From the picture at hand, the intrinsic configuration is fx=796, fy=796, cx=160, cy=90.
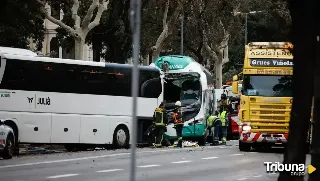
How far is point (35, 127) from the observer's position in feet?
89.8

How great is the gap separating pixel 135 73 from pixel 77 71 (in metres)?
20.5

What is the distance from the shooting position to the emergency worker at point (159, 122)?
30.5m

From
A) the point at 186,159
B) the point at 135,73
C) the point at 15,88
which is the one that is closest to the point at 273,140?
the point at 186,159

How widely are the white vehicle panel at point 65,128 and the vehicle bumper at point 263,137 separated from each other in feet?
19.9

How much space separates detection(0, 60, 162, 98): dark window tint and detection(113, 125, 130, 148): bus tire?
1.36m

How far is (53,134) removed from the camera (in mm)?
28062

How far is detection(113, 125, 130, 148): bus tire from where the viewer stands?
30.6m

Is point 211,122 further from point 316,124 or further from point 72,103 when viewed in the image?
point 316,124

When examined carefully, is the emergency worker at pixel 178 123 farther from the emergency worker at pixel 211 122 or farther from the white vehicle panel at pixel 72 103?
the emergency worker at pixel 211 122

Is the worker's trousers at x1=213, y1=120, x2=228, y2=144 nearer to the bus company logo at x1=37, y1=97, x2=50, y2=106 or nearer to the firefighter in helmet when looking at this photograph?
the firefighter in helmet

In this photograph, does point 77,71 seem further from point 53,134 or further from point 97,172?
point 97,172

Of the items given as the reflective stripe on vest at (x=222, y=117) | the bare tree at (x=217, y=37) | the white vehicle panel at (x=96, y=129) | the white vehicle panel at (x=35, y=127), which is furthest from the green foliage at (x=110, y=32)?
the white vehicle panel at (x=35, y=127)

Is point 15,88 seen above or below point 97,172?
above

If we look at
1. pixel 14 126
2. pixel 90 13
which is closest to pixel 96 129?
pixel 14 126
